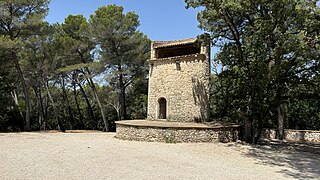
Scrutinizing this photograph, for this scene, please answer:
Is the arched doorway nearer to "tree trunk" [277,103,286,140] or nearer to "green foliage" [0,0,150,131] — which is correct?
"green foliage" [0,0,150,131]

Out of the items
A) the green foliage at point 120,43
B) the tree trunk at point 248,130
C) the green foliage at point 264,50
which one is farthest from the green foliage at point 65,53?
the tree trunk at point 248,130

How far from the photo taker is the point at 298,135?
16.9 m

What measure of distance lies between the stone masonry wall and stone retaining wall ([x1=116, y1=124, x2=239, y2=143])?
2.45m

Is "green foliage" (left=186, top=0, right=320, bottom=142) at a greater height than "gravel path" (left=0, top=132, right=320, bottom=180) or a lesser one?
greater

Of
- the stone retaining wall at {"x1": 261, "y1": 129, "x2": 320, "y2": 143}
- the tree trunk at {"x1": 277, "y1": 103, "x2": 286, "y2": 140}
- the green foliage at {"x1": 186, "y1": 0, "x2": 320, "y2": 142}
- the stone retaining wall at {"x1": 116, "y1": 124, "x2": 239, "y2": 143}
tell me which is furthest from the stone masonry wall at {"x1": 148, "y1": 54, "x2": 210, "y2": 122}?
the stone retaining wall at {"x1": 261, "y1": 129, "x2": 320, "y2": 143}

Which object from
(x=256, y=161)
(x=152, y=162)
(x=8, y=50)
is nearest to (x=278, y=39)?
(x=256, y=161)

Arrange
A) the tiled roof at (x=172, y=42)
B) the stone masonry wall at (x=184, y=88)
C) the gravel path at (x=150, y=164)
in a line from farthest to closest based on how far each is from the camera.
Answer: the tiled roof at (x=172, y=42) < the stone masonry wall at (x=184, y=88) < the gravel path at (x=150, y=164)

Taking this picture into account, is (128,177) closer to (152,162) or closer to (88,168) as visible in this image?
(88,168)

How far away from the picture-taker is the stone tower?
14664 mm

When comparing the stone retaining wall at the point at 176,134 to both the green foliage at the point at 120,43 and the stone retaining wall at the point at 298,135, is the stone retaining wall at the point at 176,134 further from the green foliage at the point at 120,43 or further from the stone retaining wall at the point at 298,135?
the green foliage at the point at 120,43

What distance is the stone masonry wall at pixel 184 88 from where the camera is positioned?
1462 centimetres

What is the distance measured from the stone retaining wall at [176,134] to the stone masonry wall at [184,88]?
2.45 meters

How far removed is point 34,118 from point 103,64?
11484 mm

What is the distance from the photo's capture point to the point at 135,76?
21750 mm
